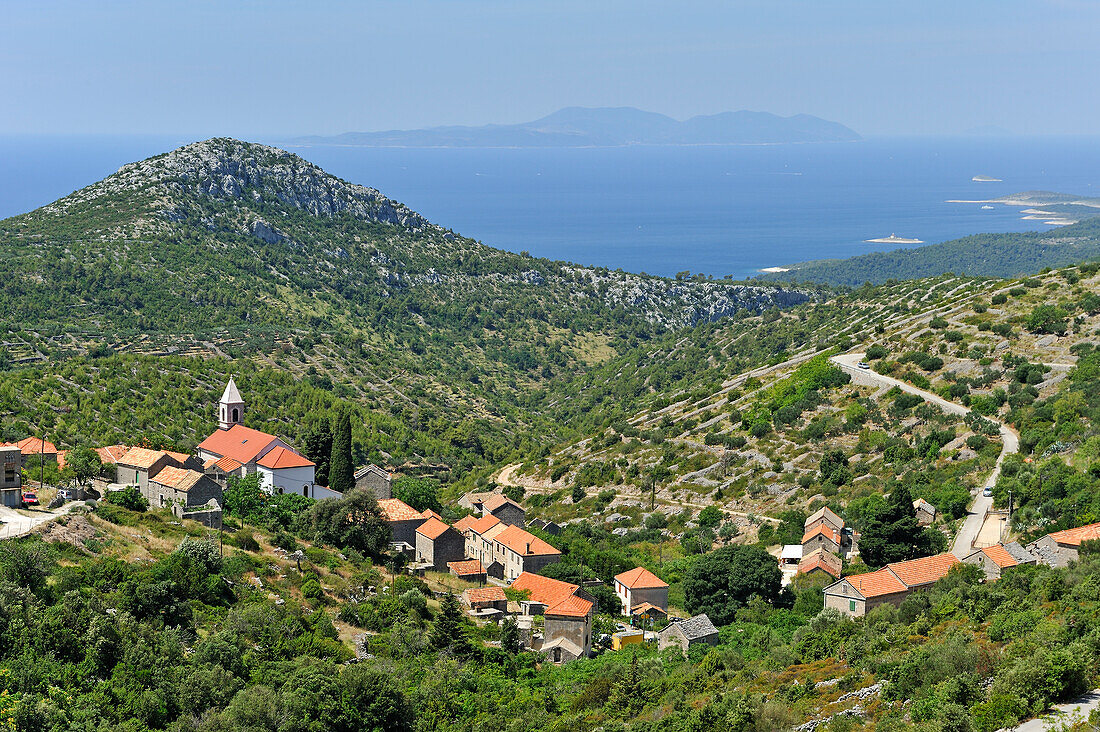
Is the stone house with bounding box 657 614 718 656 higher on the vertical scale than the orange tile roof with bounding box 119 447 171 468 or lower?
lower

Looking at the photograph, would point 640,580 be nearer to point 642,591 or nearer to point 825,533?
point 642,591

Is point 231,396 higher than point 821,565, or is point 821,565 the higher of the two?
point 231,396

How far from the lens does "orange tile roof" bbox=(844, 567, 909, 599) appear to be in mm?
38906

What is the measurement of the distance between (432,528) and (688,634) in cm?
1349

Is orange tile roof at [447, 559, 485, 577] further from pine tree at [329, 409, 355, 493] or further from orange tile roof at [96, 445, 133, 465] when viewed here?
orange tile roof at [96, 445, 133, 465]

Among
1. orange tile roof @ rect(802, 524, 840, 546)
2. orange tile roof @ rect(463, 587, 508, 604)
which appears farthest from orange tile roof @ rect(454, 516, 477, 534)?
orange tile roof @ rect(802, 524, 840, 546)

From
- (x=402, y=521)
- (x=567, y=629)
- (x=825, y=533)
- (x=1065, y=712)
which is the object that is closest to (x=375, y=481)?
(x=402, y=521)

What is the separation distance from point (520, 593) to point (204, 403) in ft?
132

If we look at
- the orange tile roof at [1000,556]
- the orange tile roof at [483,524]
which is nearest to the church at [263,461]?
the orange tile roof at [483,524]

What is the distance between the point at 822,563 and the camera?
46.2 m

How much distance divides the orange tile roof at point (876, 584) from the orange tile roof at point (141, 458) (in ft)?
90.4

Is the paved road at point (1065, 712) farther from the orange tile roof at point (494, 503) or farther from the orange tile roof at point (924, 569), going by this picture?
the orange tile roof at point (494, 503)

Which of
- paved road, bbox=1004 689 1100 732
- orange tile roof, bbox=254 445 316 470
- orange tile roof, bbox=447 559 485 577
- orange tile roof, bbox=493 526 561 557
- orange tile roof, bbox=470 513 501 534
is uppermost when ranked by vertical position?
paved road, bbox=1004 689 1100 732

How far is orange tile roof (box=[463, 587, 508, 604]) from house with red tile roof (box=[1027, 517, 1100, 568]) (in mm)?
18453
